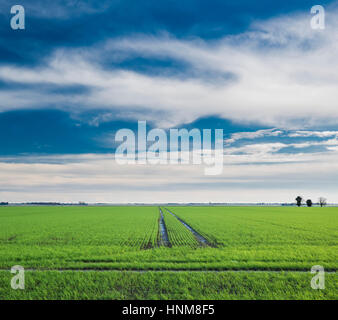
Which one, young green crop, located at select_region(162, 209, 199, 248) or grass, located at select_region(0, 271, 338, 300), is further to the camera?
young green crop, located at select_region(162, 209, 199, 248)

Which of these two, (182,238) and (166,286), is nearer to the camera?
(166,286)

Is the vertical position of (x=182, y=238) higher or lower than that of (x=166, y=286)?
lower

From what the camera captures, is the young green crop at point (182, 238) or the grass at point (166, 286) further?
the young green crop at point (182, 238)

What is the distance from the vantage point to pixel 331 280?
36.0 feet

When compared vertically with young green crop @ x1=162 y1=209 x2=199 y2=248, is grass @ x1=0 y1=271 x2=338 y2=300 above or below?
above

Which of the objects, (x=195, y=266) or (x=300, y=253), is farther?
(x=300, y=253)

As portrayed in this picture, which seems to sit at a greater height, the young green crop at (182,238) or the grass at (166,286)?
the grass at (166,286)
